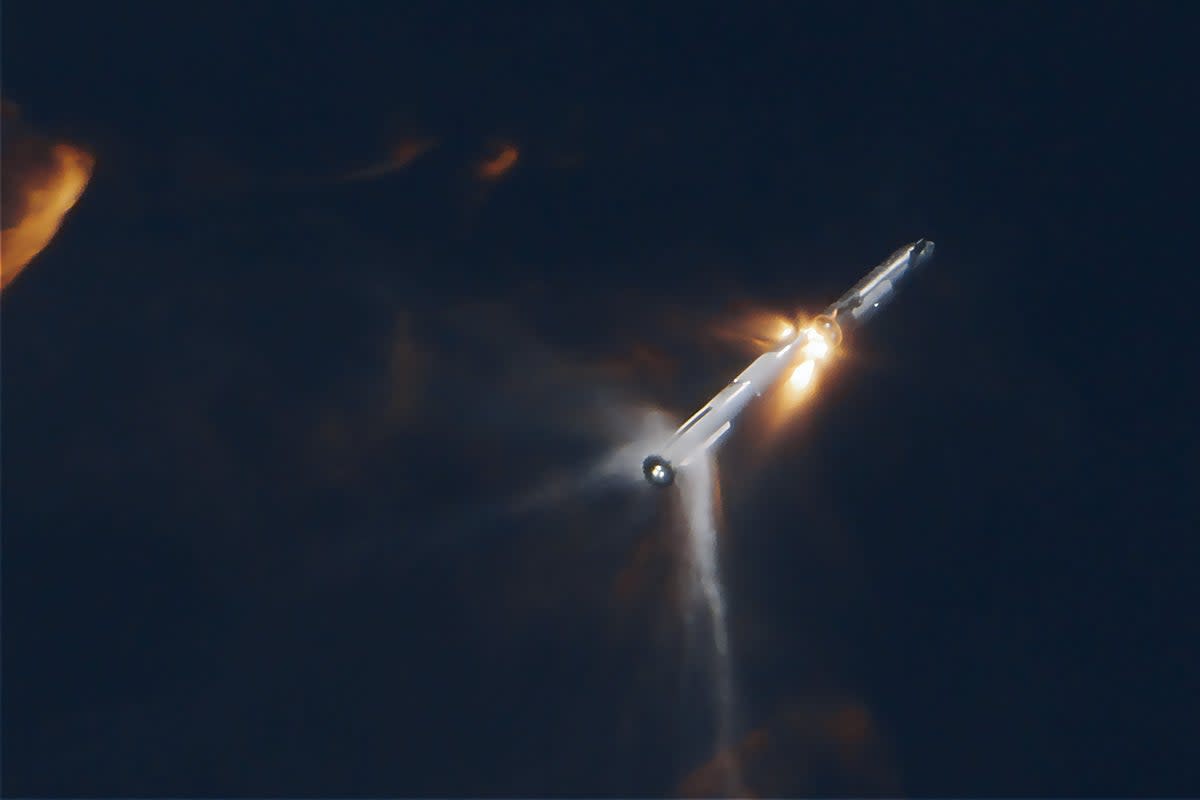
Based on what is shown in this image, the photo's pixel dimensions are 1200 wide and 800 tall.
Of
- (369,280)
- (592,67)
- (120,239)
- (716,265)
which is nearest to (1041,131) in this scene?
(716,265)

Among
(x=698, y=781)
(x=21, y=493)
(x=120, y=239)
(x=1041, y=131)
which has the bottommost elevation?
(x=698, y=781)

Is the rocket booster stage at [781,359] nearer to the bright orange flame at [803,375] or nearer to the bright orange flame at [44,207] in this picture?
the bright orange flame at [803,375]

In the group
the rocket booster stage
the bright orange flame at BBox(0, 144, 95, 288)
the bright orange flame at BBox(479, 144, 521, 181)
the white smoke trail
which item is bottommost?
the white smoke trail

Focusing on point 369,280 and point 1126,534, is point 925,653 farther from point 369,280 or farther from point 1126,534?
point 369,280

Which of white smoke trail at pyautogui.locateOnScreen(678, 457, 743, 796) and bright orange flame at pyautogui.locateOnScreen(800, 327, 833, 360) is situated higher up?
bright orange flame at pyautogui.locateOnScreen(800, 327, 833, 360)

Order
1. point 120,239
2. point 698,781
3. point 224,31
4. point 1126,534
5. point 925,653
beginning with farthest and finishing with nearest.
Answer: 1. point 224,31
2. point 120,239
3. point 1126,534
4. point 925,653
5. point 698,781

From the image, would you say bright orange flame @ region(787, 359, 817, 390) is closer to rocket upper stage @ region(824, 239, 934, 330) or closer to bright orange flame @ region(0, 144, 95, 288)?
rocket upper stage @ region(824, 239, 934, 330)

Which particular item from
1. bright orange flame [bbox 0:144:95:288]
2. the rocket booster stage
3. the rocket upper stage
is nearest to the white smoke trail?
the rocket booster stage
